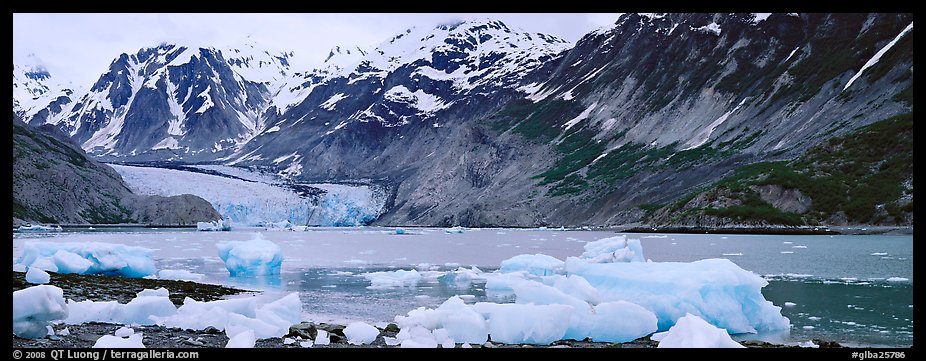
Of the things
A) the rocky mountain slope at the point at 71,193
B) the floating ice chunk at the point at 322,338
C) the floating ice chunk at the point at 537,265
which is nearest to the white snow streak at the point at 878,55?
the floating ice chunk at the point at 537,265

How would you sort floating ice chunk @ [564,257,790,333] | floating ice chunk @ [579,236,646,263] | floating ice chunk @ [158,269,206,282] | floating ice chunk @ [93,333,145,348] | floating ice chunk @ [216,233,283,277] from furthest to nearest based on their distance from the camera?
floating ice chunk @ [216,233,283,277], floating ice chunk @ [579,236,646,263], floating ice chunk @ [158,269,206,282], floating ice chunk @ [564,257,790,333], floating ice chunk @ [93,333,145,348]

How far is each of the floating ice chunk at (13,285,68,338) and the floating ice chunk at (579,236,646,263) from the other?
94.7 feet

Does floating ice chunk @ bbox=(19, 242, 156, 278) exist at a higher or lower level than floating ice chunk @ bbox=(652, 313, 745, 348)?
higher

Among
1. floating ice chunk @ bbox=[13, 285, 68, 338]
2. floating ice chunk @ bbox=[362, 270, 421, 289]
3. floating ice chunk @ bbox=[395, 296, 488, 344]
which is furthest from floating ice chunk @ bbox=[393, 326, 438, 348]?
floating ice chunk @ bbox=[362, 270, 421, 289]

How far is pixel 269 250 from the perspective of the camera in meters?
42.9

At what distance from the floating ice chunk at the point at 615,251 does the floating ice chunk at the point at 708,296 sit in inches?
692

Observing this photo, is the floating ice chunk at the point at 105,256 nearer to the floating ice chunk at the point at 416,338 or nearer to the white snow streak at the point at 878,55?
the floating ice chunk at the point at 416,338

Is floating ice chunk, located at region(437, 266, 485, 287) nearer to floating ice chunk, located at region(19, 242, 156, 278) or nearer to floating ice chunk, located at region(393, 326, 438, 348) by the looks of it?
floating ice chunk, located at region(19, 242, 156, 278)

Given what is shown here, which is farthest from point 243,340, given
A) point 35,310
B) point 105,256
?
point 105,256

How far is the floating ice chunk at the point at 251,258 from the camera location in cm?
4228

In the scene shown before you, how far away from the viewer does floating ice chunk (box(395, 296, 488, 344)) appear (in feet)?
63.6
